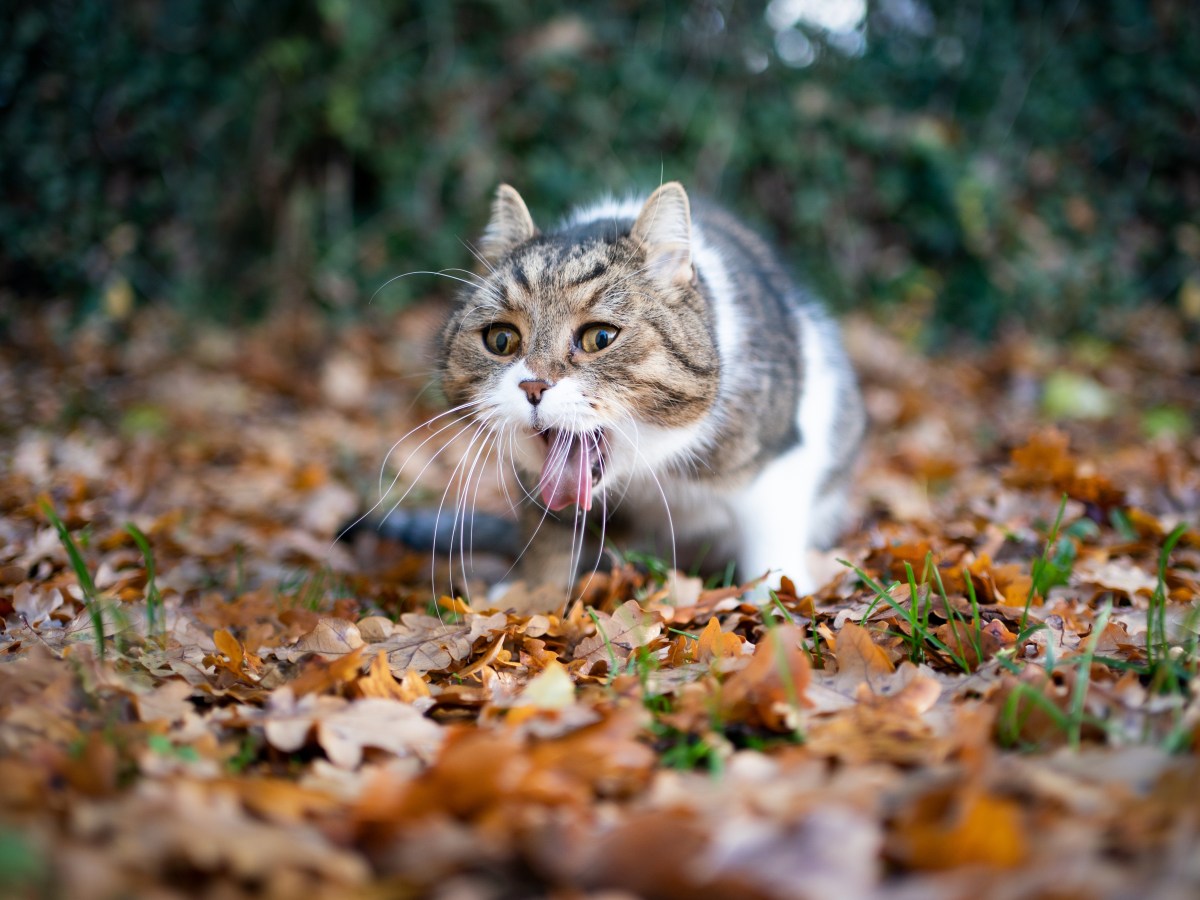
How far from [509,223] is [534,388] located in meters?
0.84

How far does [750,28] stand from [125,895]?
7.05 metres

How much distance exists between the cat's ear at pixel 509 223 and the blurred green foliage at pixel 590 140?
3396mm

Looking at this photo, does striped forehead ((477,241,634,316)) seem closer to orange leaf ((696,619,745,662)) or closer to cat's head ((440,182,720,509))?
cat's head ((440,182,720,509))

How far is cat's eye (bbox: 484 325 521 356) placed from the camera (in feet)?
8.30

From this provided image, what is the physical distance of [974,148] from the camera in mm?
7215

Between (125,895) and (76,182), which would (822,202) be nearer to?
(76,182)

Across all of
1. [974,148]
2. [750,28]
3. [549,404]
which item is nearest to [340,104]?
[750,28]

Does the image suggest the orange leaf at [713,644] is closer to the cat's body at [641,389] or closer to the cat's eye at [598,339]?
the cat's body at [641,389]

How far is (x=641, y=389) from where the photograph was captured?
2434 millimetres

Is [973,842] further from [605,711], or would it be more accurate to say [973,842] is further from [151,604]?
[151,604]

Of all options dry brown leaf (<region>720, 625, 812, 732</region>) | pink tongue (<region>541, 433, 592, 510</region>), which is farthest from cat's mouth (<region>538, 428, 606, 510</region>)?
dry brown leaf (<region>720, 625, 812, 732</region>)

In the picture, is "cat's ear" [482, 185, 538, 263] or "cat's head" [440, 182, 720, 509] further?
"cat's ear" [482, 185, 538, 263]

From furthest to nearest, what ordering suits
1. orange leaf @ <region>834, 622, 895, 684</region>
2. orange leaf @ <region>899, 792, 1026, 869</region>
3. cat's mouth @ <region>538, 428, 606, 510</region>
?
cat's mouth @ <region>538, 428, 606, 510</region>
orange leaf @ <region>834, 622, 895, 684</region>
orange leaf @ <region>899, 792, 1026, 869</region>

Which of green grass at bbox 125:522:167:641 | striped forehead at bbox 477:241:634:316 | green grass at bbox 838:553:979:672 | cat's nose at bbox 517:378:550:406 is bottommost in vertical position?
green grass at bbox 125:522:167:641
